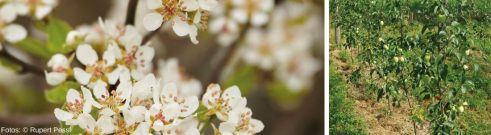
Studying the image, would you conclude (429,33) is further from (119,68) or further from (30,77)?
(30,77)

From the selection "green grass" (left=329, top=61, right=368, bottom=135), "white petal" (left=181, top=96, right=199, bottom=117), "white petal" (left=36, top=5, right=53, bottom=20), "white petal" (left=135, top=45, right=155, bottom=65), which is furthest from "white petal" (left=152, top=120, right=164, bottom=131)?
"green grass" (left=329, top=61, right=368, bottom=135)

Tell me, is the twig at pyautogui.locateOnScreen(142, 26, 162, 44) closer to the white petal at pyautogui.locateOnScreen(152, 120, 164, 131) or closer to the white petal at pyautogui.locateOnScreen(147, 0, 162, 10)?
the white petal at pyautogui.locateOnScreen(147, 0, 162, 10)

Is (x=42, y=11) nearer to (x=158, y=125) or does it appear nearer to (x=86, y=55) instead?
(x=86, y=55)

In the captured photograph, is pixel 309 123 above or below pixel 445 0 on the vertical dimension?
below

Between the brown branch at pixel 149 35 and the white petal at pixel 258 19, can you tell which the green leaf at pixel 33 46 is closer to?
the brown branch at pixel 149 35

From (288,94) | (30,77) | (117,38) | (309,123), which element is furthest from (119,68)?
(309,123)

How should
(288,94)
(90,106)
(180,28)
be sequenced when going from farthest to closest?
(288,94) < (180,28) < (90,106)

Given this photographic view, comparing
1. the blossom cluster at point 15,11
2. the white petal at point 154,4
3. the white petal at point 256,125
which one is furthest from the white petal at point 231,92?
the blossom cluster at point 15,11

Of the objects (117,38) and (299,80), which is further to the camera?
(299,80)
